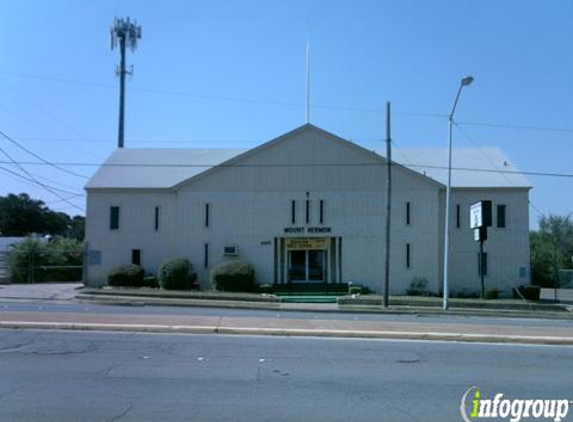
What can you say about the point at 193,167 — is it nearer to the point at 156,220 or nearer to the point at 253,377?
the point at 156,220

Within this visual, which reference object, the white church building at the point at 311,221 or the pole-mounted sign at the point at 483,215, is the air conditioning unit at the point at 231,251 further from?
the pole-mounted sign at the point at 483,215

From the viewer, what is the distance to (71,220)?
366ft

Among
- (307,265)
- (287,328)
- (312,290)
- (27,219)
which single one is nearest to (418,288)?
(312,290)

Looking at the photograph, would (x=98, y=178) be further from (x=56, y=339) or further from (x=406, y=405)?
(x=406, y=405)

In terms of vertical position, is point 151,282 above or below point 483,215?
below

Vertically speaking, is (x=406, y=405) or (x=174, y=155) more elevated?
(x=174, y=155)

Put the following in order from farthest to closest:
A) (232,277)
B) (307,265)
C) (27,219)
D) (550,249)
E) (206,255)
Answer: (27,219)
(550,249)
(307,265)
(206,255)
(232,277)

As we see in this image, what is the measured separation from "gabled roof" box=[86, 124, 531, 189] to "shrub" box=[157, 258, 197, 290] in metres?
5.15

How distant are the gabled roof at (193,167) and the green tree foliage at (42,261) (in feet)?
18.5

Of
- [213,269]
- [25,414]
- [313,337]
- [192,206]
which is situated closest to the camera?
[25,414]

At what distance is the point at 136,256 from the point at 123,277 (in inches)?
116

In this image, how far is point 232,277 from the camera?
33.1m

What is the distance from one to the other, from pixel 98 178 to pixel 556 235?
148ft

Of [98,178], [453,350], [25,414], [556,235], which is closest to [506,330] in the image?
[453,350]
